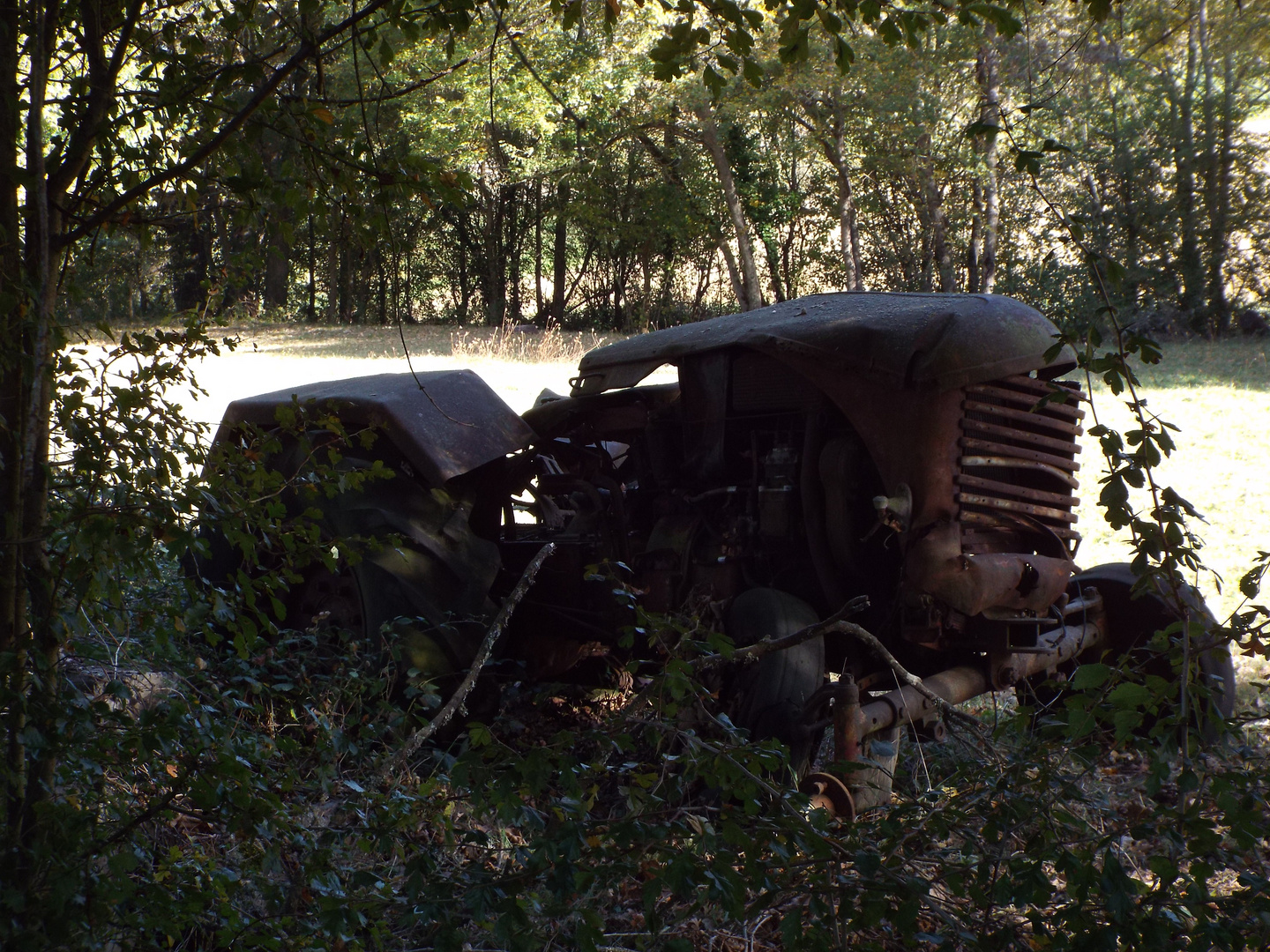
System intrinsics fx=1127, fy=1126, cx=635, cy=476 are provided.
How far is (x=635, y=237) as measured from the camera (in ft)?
77.5

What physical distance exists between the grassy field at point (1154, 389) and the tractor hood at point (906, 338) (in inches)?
37.9

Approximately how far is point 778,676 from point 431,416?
181 centimetres

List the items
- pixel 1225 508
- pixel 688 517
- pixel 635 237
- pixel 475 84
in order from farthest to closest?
pixel 635 237
pixel 475 84
pixel 1225 508
pixel 688 517

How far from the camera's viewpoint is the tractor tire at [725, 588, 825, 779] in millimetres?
3223

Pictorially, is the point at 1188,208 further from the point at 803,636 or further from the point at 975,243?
the point at 803,636

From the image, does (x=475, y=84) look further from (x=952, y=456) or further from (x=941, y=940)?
(x=941, y=940)

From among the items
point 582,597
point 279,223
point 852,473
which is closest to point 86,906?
point 279,223

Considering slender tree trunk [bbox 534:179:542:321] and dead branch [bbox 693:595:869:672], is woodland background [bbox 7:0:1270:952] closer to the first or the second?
dead branch [bbox 693:595:869:672]

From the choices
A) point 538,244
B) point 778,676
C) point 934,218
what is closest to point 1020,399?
point 778,676

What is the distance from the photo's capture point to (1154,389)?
1168 centimetres

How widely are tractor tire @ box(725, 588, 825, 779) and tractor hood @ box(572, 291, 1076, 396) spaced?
2.53 ft

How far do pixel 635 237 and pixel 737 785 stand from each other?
22.5 m

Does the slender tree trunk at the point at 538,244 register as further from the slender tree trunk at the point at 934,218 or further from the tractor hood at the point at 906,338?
the tractor hood at the point at 906,338

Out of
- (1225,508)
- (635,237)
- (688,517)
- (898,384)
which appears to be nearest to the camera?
(898,384)
